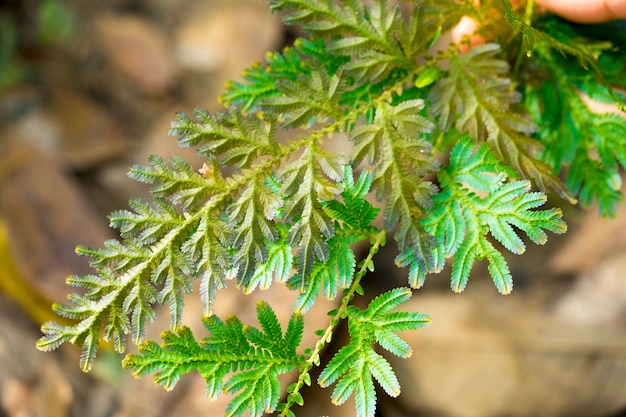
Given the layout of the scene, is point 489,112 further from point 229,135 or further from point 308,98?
point 229,135

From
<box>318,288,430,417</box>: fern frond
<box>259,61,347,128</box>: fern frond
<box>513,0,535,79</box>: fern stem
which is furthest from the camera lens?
<box>513,0,535,79</box>: fern stem

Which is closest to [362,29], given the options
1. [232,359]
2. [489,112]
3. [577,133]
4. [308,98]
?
[308,98]

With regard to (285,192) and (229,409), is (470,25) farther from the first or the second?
(229,409)

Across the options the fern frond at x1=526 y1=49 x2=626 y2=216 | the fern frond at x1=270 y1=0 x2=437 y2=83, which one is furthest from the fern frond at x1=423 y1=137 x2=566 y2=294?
the fern frond at x1=526 y1=49 x2=626 y2=216

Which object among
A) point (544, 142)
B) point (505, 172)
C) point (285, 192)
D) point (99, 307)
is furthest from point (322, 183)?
point (544, 142)

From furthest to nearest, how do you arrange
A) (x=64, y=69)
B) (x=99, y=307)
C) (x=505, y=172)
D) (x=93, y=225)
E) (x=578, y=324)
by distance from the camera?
(x=64, y=69)
(x=93, y=225)
(x=578, y=324)
(x=505, y=172)
(x=99, y=307)

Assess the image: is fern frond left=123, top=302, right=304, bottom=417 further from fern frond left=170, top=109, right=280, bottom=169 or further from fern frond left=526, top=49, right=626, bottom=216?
fern frond left=526, top=49, right=626, bottom=216

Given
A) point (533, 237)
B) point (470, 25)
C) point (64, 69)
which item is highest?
point (64, 69)

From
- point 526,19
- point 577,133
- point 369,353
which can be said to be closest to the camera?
point 369,353
